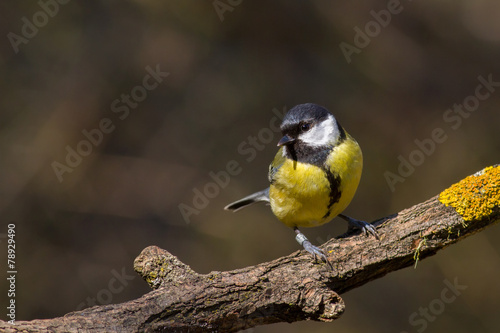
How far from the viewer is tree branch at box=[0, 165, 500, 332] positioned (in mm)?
2943

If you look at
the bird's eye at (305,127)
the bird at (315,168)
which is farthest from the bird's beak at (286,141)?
the bird's eye at (305,127)

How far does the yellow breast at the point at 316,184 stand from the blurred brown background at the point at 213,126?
2.66 meters

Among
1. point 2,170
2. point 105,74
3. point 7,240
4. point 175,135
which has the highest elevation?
point 105,74

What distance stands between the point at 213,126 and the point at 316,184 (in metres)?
3.50

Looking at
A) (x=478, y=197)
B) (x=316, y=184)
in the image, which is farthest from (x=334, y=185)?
(x=478, y=197)

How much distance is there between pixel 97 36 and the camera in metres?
6.98

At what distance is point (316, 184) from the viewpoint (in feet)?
12.3

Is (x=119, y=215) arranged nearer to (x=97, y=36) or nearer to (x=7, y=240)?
(x=7, y=240)

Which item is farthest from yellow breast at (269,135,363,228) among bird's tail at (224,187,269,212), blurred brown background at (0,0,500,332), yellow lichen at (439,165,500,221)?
blurred brown background at (0,0,500,332)

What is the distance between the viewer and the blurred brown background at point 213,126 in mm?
6281

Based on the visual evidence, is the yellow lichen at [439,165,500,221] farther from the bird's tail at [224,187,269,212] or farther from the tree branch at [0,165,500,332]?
the bird's tail at [224,187,269,212]

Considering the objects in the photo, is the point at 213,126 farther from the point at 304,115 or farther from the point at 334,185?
the point at 334,185

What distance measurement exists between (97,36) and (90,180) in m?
1.90

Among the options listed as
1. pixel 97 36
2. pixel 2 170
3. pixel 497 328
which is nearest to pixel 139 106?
pixel 97 36
